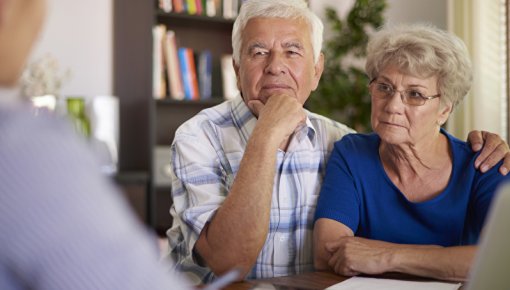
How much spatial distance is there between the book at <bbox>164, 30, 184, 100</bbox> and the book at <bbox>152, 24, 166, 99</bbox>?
0.12 ft

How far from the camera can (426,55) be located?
180 cm

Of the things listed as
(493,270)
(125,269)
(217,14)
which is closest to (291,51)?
(493,270)

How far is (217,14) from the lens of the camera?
14.3ft

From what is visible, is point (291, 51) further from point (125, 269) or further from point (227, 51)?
point (227, 51)

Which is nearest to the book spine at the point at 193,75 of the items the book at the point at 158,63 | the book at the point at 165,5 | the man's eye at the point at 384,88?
the book at the point at 158,63

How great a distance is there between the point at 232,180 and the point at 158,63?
246 cm

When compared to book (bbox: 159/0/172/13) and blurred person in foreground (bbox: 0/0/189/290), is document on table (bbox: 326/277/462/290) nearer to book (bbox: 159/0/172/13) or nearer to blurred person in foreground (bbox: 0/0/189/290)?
blurred person in foreground (bbox: 0/0/189/290)

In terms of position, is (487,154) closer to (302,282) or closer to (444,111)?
(444,111)

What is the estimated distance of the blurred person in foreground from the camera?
51cm

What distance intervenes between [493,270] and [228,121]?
1034mm

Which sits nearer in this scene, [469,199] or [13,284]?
[13,284]

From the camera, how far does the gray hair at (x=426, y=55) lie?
1.81 meters

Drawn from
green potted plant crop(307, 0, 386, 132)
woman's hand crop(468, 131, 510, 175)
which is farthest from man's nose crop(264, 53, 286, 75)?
green potted plant crop(307, 0, 386, 132)

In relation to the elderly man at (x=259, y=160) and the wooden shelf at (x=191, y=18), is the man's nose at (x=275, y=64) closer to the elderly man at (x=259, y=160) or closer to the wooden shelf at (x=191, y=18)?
the elderly man at (x=259, y=160)
